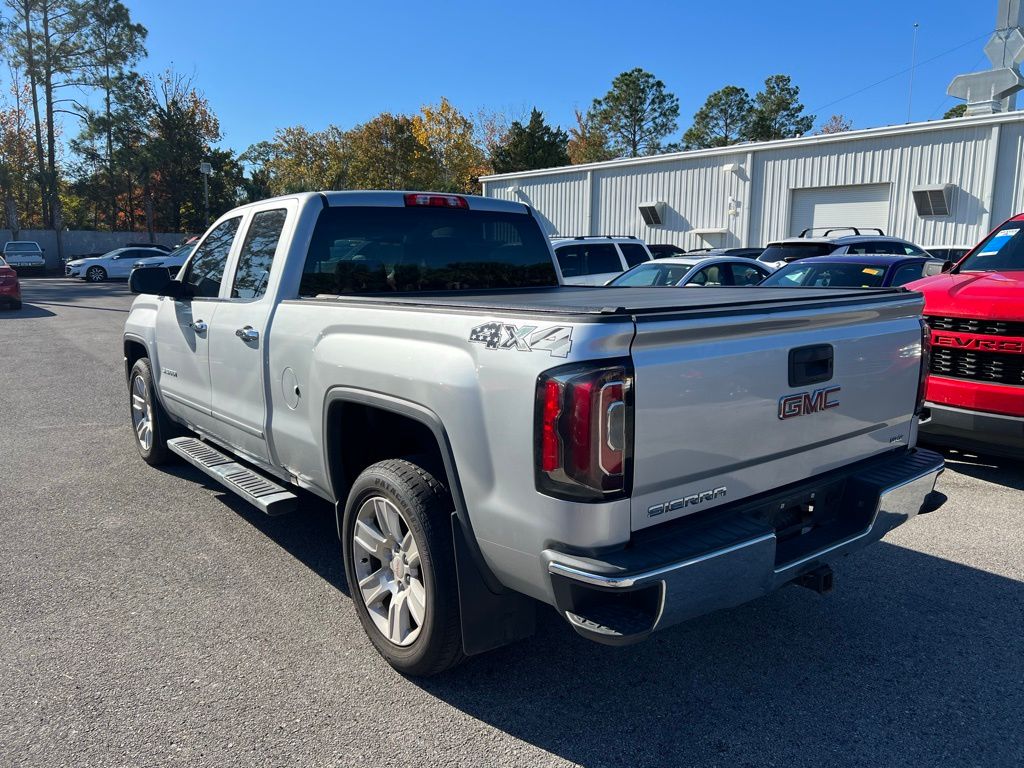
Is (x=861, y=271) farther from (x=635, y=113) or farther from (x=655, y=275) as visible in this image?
(x=635, y=113)

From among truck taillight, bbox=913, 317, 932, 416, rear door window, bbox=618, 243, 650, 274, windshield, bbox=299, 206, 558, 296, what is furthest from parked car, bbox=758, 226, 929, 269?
truck taillight, bbox=913, 317, 932, 416

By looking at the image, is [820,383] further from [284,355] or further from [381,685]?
[284,355]

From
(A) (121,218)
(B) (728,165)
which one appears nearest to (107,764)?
(B) (728,165)

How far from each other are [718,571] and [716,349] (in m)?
0.74

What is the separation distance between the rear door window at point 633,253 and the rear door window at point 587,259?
30 centimetres

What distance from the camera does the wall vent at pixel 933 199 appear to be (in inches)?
820

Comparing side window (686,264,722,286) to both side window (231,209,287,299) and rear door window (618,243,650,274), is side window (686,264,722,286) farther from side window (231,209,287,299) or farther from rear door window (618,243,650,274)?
side window (231,209,287,299)

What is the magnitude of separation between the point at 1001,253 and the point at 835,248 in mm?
7434

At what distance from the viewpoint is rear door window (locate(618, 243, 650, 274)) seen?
49.0ft

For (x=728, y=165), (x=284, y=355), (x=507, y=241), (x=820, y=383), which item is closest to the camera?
(x=820, y=383)

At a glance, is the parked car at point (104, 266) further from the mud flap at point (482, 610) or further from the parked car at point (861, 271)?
the mud flap at point (482, 610)

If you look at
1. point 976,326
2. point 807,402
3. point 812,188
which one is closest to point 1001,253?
point 976,326

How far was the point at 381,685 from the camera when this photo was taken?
318cm

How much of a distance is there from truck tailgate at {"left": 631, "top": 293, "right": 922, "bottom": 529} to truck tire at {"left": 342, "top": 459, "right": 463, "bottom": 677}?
82 cm
